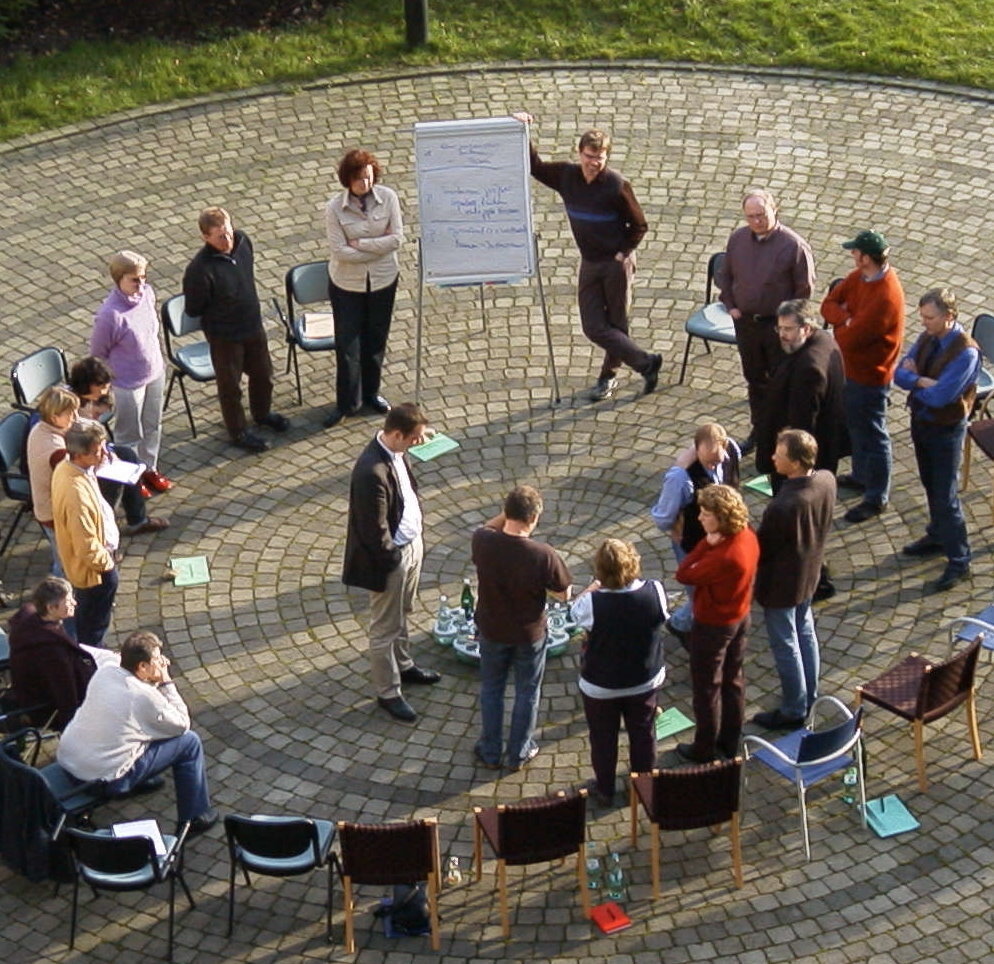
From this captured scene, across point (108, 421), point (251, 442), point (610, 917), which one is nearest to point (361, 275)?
point (251, 442)

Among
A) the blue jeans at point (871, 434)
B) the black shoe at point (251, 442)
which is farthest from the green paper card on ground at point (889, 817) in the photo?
the black shoe at point (251, 442)

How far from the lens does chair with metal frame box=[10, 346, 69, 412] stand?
44.7 ft

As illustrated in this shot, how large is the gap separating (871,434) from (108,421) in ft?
18.0

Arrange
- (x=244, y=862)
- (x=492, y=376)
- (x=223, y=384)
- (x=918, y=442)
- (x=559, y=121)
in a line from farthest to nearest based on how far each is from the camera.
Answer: (x=559, y=121)
(x=492, y=376)
(x=223, y=384)
(x=918, y=442)
(x=244, y=862)

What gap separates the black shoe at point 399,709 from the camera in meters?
11.7

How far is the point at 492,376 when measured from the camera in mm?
→ 15070

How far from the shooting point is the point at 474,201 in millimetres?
14336

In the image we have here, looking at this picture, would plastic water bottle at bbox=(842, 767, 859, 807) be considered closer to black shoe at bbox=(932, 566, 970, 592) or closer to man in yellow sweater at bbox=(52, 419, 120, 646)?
black shoe at bbox=(932, 566, 970, 592)

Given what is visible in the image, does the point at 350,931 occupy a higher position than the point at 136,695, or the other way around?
the point at 136,695

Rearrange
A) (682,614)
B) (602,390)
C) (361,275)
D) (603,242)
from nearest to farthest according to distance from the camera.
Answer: (682,614)
(361,275)
(603,242)
(602,390)

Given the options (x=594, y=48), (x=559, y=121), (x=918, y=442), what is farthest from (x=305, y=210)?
(x=918, y=442)

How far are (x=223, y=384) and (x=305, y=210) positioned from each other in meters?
3.79

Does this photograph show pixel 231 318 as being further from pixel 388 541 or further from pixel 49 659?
pixel 49 659

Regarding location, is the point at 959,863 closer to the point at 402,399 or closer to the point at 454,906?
the point at 454,906
